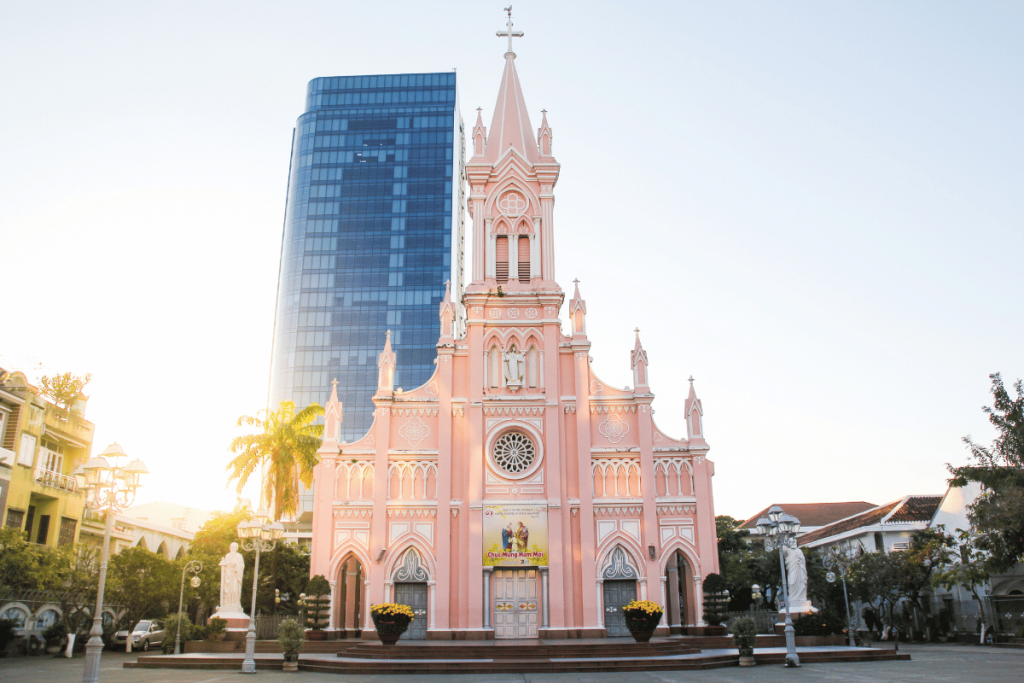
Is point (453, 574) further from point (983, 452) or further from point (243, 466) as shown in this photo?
point (983, 452)

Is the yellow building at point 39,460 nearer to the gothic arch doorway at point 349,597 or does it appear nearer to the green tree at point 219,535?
the green tree at point 219,535

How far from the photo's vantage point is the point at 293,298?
8981 cm

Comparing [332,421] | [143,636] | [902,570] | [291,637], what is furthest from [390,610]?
[902,570]

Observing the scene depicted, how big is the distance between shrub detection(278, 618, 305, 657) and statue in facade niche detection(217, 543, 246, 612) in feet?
22.2

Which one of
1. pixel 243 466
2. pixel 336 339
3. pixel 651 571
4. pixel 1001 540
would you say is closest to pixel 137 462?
pixel 651 571

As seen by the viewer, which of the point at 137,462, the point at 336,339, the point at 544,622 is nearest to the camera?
the point at 137,462

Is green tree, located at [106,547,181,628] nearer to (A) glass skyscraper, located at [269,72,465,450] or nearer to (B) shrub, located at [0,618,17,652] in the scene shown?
(B) shrub, located at [0,618,17,652]

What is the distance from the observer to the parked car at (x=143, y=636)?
35381 millimetres

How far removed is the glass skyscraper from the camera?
86875 mm

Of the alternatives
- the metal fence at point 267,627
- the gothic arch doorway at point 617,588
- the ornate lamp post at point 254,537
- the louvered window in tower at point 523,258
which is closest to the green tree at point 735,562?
the gothic arch doorway at point 617,588

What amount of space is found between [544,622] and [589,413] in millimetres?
8817

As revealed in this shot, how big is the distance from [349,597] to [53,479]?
16701 mm

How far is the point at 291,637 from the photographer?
23.9 metres

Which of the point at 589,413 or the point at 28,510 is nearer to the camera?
the point at 589,413
